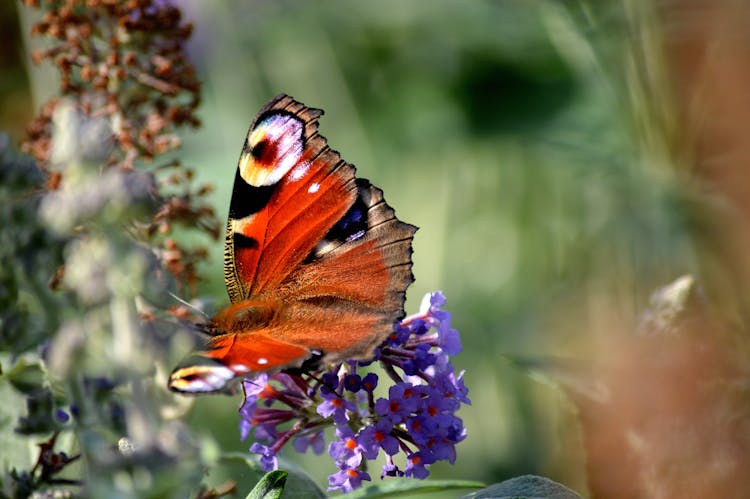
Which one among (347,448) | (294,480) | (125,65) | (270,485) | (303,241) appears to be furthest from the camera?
(125,65)

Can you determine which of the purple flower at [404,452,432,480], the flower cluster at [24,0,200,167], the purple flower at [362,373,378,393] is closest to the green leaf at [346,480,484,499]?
the purple flower at [404,452,432,480]

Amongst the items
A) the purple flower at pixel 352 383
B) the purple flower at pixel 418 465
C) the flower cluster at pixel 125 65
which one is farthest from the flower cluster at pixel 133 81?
the purple flower at pixel 418 465

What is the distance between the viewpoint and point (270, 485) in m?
1.29

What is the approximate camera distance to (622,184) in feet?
9.70

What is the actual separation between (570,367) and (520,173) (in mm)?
1871

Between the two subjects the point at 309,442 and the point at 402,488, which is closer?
the point at 402,488

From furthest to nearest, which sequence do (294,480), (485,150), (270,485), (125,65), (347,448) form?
(485,150) → (125,65) → (294,480) → (347,448) → (270,485)

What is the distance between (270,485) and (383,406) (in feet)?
0.65

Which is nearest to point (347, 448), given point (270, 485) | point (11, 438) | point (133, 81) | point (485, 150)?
point (270, 485)

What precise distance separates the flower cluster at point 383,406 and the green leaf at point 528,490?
81 mm

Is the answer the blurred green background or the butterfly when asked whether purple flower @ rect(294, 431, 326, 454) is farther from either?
the blurred green background

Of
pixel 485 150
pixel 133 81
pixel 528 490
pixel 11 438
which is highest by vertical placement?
pixel 485 150

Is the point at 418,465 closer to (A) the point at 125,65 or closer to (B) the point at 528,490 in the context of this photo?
(B) the point at 528,490

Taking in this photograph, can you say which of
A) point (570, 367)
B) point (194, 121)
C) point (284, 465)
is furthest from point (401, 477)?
point (194, 121)
